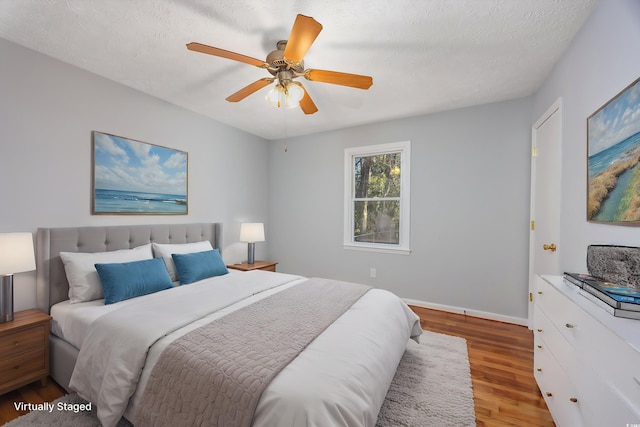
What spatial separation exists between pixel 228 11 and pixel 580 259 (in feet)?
9.14

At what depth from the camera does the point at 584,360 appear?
1178mm

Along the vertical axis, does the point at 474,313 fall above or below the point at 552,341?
below

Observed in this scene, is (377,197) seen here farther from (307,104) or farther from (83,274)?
(83,274)

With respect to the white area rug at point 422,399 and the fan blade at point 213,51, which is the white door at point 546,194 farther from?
the fan blade at point 213,51

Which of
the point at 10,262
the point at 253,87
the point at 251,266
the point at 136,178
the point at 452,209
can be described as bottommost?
the point at 251,266

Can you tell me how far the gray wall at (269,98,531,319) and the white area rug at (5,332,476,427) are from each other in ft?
3.73

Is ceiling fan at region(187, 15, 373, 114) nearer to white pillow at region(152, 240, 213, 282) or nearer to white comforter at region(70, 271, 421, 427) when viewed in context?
white comforter at region(70, 271, 421, 427)

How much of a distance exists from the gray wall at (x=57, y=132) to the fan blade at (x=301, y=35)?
2065 millimetres

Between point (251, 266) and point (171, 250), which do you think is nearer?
point (171, 250)

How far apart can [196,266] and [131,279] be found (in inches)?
24.4

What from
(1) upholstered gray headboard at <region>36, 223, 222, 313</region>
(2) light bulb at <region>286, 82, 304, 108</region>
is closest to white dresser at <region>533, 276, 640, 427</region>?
(2) light bulb at <region>286, 82, 304, 108</region>

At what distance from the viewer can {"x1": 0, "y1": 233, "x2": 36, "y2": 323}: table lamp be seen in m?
1.81

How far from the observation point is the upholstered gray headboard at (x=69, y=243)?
85.0 inches

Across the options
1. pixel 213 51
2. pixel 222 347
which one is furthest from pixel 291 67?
pixel 222 347
